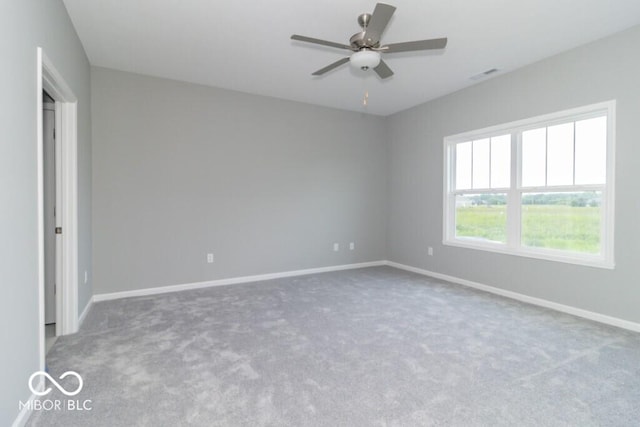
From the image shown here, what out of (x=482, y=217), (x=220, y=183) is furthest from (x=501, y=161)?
(x=220, y=183)

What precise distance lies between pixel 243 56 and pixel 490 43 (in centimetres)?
262

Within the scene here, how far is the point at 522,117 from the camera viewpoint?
3.89m

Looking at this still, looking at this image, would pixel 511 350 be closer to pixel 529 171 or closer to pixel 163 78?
pixel 529 171

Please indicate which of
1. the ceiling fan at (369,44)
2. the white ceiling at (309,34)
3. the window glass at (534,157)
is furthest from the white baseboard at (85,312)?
the window glass at (534,157)

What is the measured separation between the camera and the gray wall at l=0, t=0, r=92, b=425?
153 centimetres

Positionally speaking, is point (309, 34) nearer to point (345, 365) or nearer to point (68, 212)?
point (68, 212)

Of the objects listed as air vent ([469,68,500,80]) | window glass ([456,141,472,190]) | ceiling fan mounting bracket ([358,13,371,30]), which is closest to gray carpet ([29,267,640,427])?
window glass ([456,141,472,190])

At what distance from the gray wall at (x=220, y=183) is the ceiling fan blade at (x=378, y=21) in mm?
2872

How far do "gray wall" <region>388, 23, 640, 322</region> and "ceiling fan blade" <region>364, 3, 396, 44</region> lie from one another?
2491mm

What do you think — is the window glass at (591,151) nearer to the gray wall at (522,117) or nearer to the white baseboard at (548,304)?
the gray wall at (522,117)

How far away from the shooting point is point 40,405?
187cm

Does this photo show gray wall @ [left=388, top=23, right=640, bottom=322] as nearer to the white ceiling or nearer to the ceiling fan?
the white ceiling

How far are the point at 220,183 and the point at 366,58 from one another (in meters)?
2.89

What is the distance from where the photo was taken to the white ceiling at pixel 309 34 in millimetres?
2703
